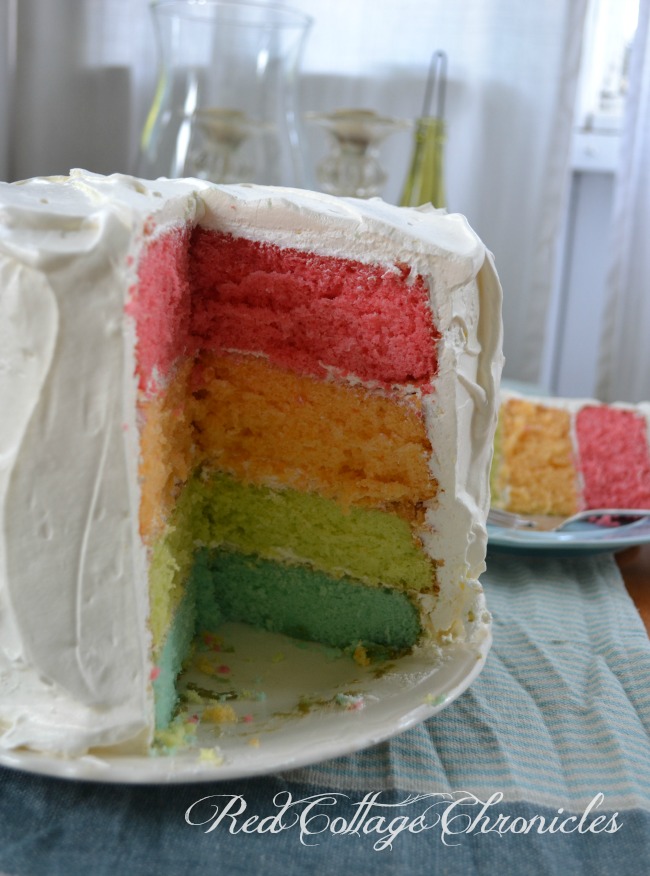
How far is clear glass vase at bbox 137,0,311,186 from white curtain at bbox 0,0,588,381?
0.28 meters

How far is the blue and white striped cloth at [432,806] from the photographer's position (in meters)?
1.07

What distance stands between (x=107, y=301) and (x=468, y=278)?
0.50 meters

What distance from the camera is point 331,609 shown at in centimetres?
155

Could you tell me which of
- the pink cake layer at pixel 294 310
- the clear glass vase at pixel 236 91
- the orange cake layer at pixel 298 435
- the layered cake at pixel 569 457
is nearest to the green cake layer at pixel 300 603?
the orange cake layer at pixel 298 435

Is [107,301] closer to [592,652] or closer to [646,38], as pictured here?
[592,652]

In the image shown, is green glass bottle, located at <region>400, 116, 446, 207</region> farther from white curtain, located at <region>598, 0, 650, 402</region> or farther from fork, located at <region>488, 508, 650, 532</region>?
fork, located at <region>488, 508, 650, 532</region>

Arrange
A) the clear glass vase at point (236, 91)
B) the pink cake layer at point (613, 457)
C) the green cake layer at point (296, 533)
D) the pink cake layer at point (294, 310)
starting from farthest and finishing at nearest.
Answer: the clear glass vase at point (236, 91), the pink cake layer at point (613, 457), the green cake layer at point (296, 533), the pink cake layer at point (294, 310)

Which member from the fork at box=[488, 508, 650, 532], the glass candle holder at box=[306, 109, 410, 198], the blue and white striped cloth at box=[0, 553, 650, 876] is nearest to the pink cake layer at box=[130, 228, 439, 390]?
the blue and white striped cloth at box=[0, 553, 650, 876]

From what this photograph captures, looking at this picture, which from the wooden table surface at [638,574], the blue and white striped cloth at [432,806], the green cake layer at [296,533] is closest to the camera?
the blue and white striped cloth at [432,806]

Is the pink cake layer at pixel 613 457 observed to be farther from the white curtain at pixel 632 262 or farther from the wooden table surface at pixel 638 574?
the white curtain at pixel 632 262

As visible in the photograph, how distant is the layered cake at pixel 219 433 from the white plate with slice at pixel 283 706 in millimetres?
36

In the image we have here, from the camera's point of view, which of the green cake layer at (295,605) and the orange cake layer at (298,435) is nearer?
the orange cake layer at (298,435)

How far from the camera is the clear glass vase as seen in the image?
9.88 ft

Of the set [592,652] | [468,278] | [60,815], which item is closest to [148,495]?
[60,815]
